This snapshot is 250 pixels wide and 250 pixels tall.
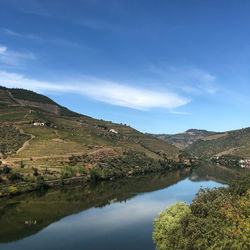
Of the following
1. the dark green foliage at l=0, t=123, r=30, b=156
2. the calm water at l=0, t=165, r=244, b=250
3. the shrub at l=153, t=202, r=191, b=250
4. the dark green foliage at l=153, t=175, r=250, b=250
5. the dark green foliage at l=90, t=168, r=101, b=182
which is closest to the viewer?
the dark green foliage at l=153, t=175, r=250, b=250

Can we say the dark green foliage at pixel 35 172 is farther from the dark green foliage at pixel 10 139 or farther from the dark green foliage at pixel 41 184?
the dark green foliage at pixel 10 139

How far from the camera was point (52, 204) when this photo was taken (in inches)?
3632

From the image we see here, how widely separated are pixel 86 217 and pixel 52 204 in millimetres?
19677

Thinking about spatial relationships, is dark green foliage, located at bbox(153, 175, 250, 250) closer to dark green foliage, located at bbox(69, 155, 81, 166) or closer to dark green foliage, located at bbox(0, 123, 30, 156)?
dark green foliage, located at bbox(69, 155, 81, 166)

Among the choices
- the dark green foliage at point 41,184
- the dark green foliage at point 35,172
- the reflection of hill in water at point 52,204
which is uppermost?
the dark green foliage at point 35,172

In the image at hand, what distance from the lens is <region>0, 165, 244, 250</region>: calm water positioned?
198ft

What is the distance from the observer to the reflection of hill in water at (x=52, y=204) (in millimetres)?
69225

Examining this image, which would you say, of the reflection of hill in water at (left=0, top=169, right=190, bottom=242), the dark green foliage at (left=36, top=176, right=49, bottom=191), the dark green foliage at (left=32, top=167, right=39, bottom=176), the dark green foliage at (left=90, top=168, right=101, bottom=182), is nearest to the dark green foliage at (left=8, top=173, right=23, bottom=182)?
the dark green foliage at (left=32, top=167, right=39, bottom=176)

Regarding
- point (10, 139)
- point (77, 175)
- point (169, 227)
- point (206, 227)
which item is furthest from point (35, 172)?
point (206, 227)

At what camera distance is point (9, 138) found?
Answer: 167000 mm

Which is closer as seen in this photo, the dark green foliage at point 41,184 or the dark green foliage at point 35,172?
the dark green foliage at point 41,184

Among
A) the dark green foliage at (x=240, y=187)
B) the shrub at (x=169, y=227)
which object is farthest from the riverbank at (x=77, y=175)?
the dark green foliage at (x=240, y=187)

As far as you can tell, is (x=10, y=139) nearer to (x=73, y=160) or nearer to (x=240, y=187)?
(x=73, y=160)

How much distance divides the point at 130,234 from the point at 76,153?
347 feet
